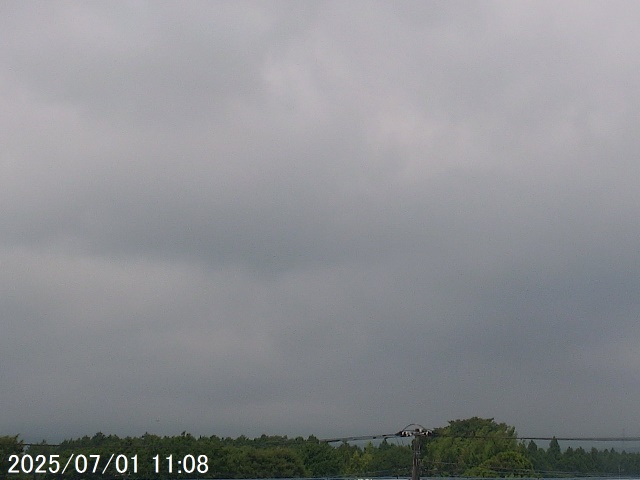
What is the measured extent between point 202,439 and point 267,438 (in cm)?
1874

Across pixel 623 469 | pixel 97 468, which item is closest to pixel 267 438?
pixel 97 468

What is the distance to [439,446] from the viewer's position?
372ft

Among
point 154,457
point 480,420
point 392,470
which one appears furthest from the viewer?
point 480,420

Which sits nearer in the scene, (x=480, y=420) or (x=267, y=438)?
(x=267, y=438)

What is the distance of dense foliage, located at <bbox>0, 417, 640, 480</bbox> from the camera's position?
273 ft

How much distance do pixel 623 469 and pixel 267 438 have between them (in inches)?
2220

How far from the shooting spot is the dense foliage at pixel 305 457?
83250 millimetres

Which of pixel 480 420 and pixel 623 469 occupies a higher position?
pixel 480 420

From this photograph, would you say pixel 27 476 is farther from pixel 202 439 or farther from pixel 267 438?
pixel 267 438

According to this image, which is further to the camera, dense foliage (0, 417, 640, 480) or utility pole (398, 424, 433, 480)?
dense foliage (0, 417, 640, 480)

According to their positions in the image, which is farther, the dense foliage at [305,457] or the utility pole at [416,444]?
the dense foliage at [305,457]

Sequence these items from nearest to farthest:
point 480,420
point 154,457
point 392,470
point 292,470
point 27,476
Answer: point 27,476
point 154,457
point 292,470
point 392,470
point 480,420

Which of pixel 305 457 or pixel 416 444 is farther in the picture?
pixel 305 457

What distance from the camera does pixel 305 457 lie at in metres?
104
